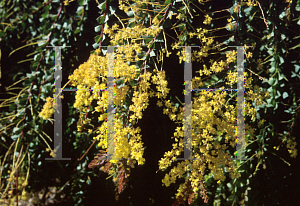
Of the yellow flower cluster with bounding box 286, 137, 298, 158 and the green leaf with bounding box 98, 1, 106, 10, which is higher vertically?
the green leaf with bounding box 98, 1, 106, 10

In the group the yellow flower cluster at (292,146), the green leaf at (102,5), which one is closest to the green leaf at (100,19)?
the green leaf at (102,5)

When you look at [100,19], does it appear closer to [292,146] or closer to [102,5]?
[102,5]

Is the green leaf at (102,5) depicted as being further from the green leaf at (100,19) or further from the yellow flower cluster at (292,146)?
the yellow flower cluster at (292,146)

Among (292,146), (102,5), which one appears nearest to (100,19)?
(102,5)

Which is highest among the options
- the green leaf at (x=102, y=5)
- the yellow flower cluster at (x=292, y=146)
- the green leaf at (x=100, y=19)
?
the green leaf at (x=102, y=5)

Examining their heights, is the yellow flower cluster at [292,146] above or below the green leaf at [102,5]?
below

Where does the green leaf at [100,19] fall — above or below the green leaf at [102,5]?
below

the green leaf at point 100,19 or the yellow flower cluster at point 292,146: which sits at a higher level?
the green leaf at point 100,19

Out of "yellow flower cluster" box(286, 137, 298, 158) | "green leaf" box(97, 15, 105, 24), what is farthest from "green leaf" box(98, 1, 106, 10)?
"yellow flower cluster" box(286, 137, 298, 158)

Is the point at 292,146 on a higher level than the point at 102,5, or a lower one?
lower

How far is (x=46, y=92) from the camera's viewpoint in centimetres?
136

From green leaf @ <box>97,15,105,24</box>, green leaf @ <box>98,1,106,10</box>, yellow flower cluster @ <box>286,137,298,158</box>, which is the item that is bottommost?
yellow flower cluster @ <box>286,137,298,158</box>

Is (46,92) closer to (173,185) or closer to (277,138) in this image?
(173,185)

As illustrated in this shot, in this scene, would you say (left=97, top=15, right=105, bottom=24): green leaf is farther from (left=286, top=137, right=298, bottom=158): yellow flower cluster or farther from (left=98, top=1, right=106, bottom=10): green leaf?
(left=286, top=137, right=298, bottom=158): yellow flower cluster
